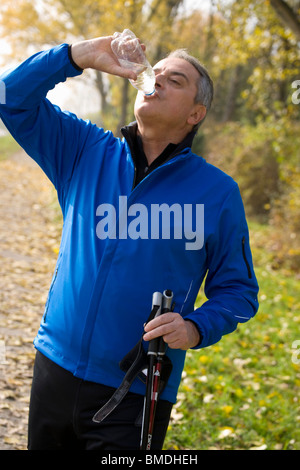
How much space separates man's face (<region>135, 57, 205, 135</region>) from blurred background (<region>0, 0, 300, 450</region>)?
0.35 metres

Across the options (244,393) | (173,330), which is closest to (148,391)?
(173,330)

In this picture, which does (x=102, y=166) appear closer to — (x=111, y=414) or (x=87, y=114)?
(x=111, y=414)

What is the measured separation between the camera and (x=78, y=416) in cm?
241

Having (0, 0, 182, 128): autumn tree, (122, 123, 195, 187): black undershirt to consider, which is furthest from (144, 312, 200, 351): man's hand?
(0, 0, 182, 128): autumn tree

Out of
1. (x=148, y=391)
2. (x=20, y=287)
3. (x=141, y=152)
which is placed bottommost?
(x=148, y=391)

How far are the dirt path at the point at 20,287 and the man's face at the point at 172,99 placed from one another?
8.01ft

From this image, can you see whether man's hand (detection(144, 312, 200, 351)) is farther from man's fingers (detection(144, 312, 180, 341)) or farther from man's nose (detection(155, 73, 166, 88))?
man's nose (detection(155, 73, 166, 88))

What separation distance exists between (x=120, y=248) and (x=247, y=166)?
565 inches

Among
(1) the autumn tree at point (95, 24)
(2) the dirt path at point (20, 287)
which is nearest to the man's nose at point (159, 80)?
(2) the dirt path at point (20, 287)

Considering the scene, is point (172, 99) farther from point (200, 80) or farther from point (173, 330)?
point (173, 330)

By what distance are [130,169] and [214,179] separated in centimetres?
41

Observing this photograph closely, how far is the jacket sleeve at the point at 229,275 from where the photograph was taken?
2.45m

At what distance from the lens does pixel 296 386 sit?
5535 mm
